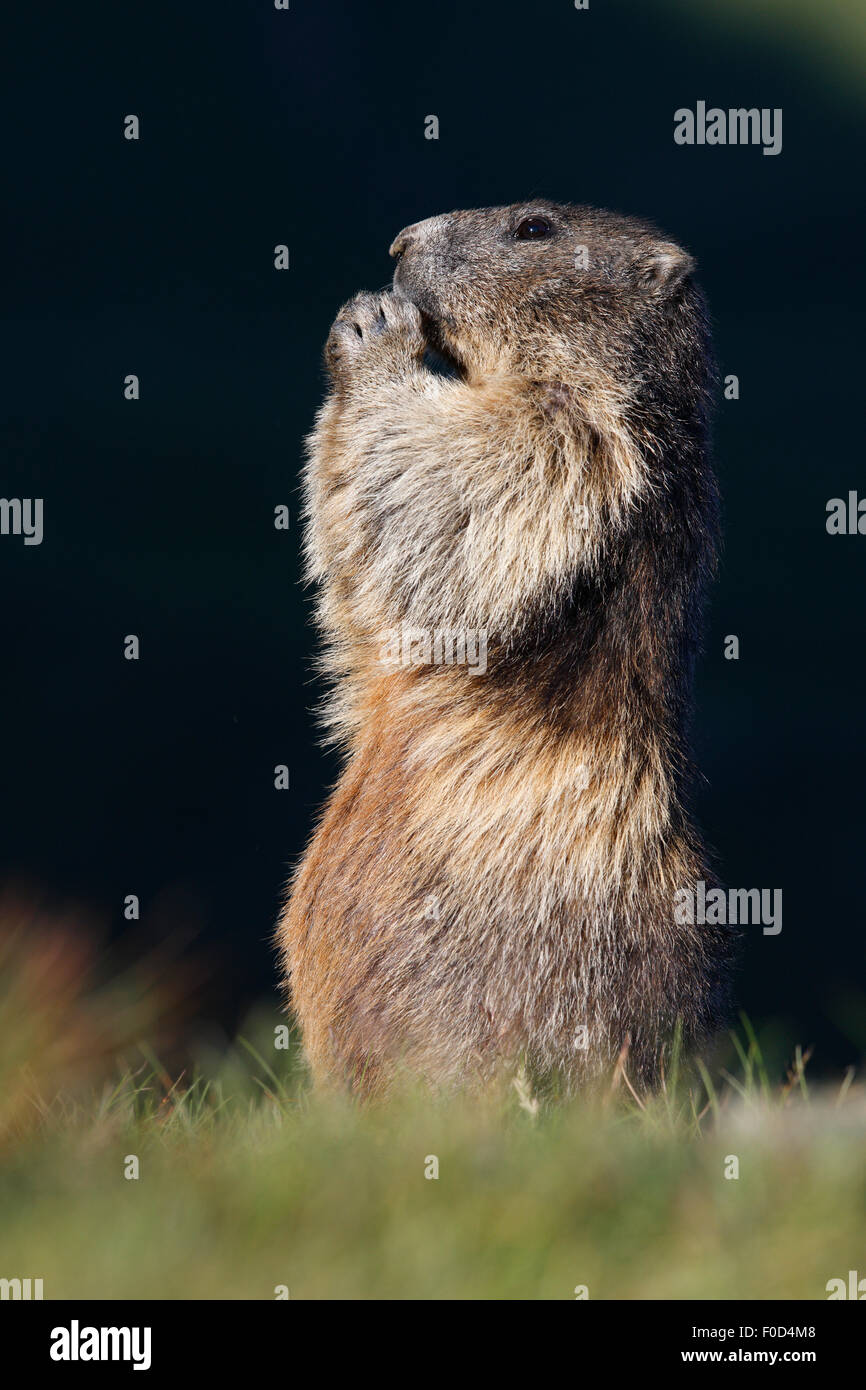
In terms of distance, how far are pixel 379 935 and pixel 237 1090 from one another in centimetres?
62

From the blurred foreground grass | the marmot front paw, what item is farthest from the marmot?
the blurred foreground grass

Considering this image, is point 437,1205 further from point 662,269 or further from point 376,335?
point 662,269

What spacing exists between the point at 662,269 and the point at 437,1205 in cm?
361

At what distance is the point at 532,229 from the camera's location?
5266 millimetres

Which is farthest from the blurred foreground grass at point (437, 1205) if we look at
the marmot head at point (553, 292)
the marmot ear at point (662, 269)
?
the marmot ear at point (662, 269)

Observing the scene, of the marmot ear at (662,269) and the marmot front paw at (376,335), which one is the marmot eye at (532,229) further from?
the marmot front paw at (376,335)

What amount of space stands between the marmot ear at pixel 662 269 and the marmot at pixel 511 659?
0.01 m

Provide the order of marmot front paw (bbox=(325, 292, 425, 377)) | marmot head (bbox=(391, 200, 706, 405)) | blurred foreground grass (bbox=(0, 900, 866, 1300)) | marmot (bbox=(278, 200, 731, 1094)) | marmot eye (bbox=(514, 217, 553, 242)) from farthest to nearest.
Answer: marmot eye (bbox=(514, 217, 553, 242))
marmot front paw (bbox=(325, 292, 425, 377))
marmot head (bbox=(391, 200, 706, 405))
marmot (bbox=(278, 200, 731, 1094))
blurred foreground grass (bbox=(0, 900, 866, 1300))

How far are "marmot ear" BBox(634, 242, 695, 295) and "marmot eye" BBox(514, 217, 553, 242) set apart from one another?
0.39 m

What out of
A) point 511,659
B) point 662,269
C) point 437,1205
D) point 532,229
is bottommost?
point 437,1205

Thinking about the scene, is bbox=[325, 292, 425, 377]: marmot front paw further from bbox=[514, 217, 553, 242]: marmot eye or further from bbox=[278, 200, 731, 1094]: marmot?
bbox=[514, 217, 553, 242]: marmot eye

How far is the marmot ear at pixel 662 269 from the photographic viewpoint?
509 cm

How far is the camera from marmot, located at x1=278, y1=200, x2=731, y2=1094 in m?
4.21

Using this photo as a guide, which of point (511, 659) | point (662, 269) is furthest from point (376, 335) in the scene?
point (511, 659)
